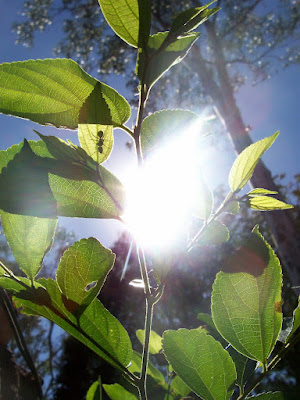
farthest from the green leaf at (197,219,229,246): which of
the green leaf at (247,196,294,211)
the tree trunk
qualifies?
the tree trunk

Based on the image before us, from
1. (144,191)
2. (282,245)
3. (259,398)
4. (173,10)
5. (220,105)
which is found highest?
(173,10)

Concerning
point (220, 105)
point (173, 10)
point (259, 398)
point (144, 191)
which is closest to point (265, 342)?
point (259, 398)

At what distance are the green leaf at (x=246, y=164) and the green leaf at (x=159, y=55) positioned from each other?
165 millimetres

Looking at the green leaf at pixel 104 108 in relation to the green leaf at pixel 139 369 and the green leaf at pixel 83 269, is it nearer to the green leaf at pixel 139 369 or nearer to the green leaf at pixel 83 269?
the green leaf at pixel 83 269

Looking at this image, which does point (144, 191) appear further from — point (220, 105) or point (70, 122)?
point (220, 105)

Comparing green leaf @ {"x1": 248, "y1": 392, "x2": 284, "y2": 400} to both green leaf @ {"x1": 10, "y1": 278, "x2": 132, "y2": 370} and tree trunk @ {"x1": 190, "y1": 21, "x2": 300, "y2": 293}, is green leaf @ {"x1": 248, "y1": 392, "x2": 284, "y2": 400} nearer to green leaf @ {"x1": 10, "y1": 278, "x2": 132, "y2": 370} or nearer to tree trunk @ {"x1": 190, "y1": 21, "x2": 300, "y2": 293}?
green leaf @ {"x1": 10, "y1": 278, "x2": 132, "y2": 370}

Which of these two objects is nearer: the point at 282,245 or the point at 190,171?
the point at 190,171

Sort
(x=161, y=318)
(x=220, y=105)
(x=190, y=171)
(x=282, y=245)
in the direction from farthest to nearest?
(x=161, y=318), (x=220, y=105), (x=282, y=245), (x=190, y=171)

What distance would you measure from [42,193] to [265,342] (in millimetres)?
328

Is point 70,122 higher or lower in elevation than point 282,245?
higher

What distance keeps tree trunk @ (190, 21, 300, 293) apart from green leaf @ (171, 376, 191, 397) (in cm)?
372

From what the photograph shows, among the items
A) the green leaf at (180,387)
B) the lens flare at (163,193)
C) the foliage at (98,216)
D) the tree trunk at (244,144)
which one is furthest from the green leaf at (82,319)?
the tree trunk at (244,144)

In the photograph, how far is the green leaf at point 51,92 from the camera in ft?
1.18

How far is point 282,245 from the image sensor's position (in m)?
4.94
